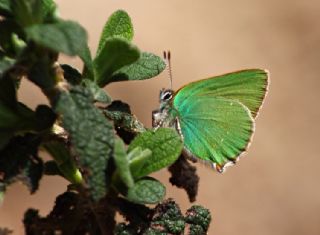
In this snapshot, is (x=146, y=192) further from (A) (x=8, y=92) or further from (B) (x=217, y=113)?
(B) (x=217, y=113)

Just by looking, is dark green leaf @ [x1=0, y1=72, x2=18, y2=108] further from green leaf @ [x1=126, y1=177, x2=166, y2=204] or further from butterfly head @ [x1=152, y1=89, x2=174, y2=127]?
butterfly head @ [x1=152, y1=89, x2=174, y2=127]

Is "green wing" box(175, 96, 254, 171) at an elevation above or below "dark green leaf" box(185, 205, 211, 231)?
above

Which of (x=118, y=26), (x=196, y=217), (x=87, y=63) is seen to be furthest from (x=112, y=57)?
(x=196, y=217)

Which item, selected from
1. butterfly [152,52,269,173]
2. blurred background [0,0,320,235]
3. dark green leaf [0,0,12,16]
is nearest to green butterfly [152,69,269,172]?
butterfly [152,52,269,173]

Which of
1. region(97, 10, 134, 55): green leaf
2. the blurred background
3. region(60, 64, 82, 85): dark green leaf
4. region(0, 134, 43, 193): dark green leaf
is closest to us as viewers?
region(0, 134, 43, 193): dark green leaf

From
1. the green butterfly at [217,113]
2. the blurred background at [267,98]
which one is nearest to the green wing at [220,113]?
the green butterfly at [217,113]

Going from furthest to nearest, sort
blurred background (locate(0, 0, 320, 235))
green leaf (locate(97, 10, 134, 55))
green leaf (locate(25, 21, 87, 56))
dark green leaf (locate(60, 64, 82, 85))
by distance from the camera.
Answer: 1. blurred background (locate(0, 0, 320, 235))
2. green leaf (locate(97, 10, 134, 55))
3. dark green leaf (locate(60, 64, 82, 85))
4. green leaf (locate(25, 21, 87, 56))

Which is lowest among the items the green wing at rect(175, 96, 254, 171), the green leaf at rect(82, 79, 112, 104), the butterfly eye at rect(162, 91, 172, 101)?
the green leaf at rect(82, 79, 112, 104)

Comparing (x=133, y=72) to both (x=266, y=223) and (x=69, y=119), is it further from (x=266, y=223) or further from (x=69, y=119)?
(x=266, y=223)
